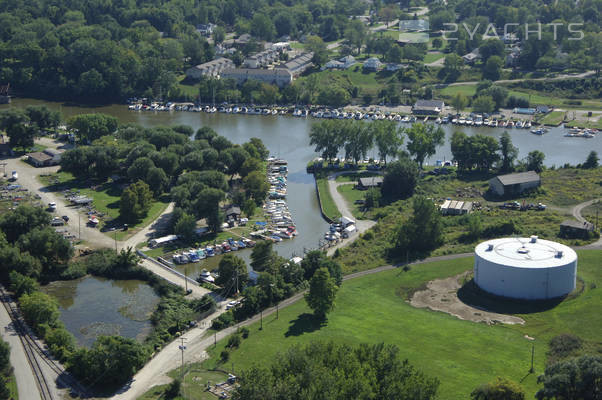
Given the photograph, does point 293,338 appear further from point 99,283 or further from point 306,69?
point 306,69

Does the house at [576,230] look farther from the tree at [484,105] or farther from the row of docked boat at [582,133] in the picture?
the tree at [484,105]

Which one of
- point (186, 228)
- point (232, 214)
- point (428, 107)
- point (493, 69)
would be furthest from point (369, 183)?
point (493, 69)

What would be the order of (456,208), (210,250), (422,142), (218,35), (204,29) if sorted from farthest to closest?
(204,29) < (218,35) < (422,142) < (456,208) < (210,250)

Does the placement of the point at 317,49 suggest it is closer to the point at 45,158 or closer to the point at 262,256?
the point at 45,158

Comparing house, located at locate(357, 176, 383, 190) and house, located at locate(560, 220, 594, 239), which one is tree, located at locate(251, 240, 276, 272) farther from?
house, located at locate(560, 220, 594, 239)

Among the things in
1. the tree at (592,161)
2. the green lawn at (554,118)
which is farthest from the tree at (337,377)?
the green lawn at (554,118)

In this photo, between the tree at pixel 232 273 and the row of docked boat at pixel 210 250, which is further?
the row of docked boat at pixel 210 250
